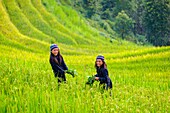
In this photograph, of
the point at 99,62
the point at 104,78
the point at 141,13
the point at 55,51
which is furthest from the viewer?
the point at 141,13

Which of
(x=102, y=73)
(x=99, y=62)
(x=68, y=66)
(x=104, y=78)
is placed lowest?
(x=104, y=78)

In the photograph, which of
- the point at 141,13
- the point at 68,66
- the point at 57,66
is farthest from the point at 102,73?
the point at 141,13

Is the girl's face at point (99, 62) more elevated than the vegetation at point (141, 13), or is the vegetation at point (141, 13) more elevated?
the vegetation at point (141, 13)

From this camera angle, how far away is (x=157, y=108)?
29.3ft

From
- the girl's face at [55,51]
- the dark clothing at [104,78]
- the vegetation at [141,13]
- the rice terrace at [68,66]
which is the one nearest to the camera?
the rice terrace at [68,66]

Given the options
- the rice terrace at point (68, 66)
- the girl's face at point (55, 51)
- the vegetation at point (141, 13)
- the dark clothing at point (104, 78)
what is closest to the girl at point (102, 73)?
the dark clothing at point (104, 78)

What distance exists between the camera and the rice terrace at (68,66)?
815 centimetres

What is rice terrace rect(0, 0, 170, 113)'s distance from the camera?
8148mm

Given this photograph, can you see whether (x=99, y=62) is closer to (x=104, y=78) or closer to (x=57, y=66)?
(x=104, y=78)

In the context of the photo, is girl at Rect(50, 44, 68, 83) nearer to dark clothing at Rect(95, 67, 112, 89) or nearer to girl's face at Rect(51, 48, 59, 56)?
girl's face at Rect(51, 48, 59, 56)

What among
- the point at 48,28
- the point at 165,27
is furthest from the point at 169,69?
the point at 165,27

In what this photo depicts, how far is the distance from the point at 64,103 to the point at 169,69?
1590cm

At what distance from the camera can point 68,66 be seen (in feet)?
78.6

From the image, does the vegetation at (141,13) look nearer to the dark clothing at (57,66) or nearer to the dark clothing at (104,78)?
the dark clothing at (57,66)
